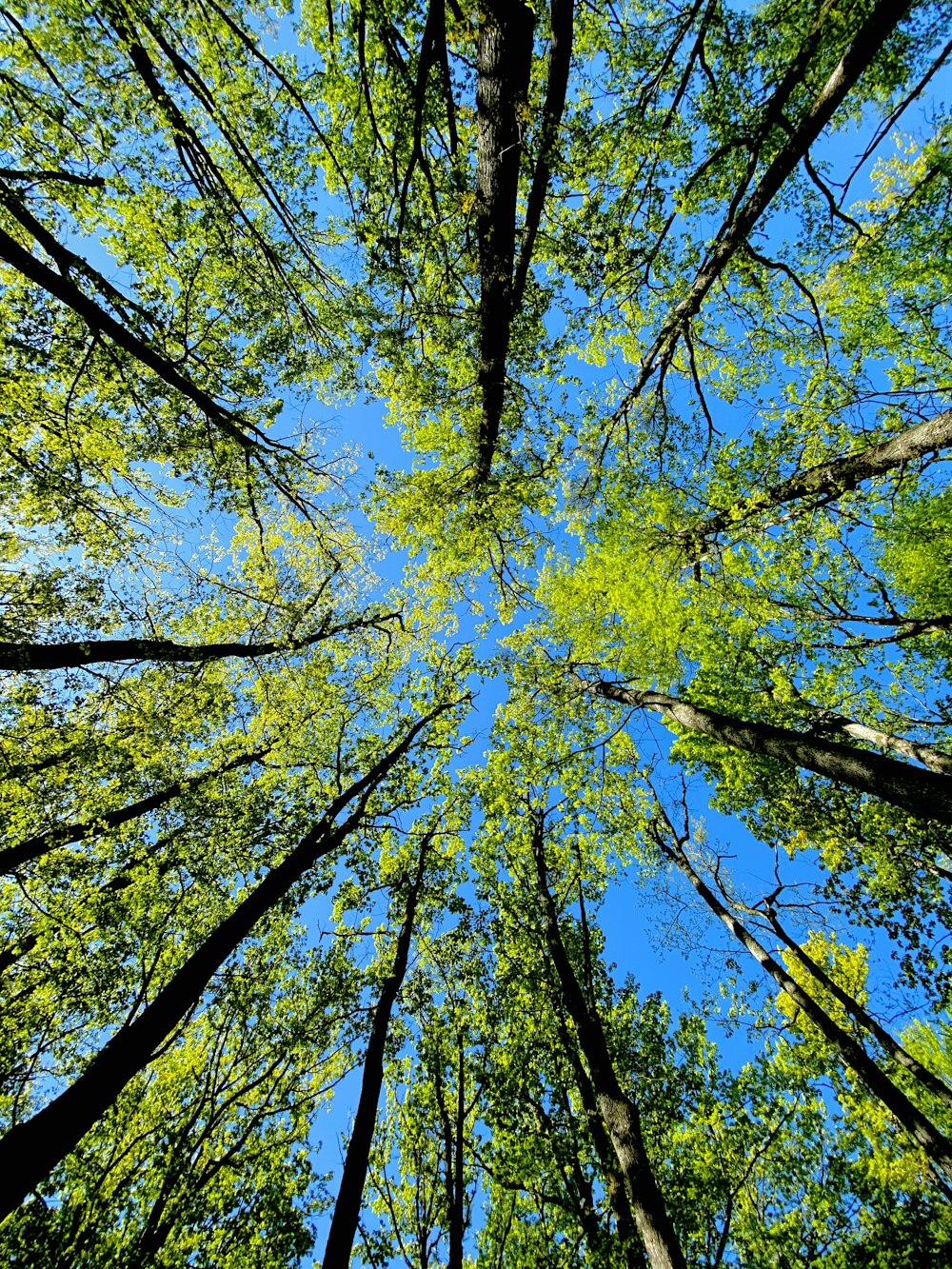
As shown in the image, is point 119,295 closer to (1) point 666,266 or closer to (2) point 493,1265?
(1) point 666,266

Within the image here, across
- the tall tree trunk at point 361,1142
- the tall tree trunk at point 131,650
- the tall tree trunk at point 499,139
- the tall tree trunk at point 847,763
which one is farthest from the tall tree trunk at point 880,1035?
the tall tree trunk at point 499,139

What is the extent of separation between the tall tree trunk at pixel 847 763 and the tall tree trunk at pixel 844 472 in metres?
3.54

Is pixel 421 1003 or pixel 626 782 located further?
pixel 626 782

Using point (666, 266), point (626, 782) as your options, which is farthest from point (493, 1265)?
point (666, 266)

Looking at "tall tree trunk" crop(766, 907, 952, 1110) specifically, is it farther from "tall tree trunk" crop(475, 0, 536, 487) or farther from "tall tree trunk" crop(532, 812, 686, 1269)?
"tall tree trunk" crop(475, 0, 536, 487)

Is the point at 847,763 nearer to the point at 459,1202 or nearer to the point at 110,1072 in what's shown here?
the point at 110,1072

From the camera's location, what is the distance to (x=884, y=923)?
7.84 meters

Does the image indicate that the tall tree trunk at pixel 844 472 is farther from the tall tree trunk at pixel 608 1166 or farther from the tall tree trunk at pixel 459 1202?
the tall tree trunk at pixel 459 1202

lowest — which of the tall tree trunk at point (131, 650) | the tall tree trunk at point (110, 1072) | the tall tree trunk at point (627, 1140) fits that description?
the tall tree trunk at point (110, 1072)

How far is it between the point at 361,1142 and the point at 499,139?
13.5 meters

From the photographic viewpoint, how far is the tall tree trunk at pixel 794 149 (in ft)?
15.7

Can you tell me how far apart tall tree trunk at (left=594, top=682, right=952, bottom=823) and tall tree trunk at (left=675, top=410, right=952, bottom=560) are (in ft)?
11.6

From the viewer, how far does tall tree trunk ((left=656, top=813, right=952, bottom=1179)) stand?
274 inches

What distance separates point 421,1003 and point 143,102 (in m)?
14.6
